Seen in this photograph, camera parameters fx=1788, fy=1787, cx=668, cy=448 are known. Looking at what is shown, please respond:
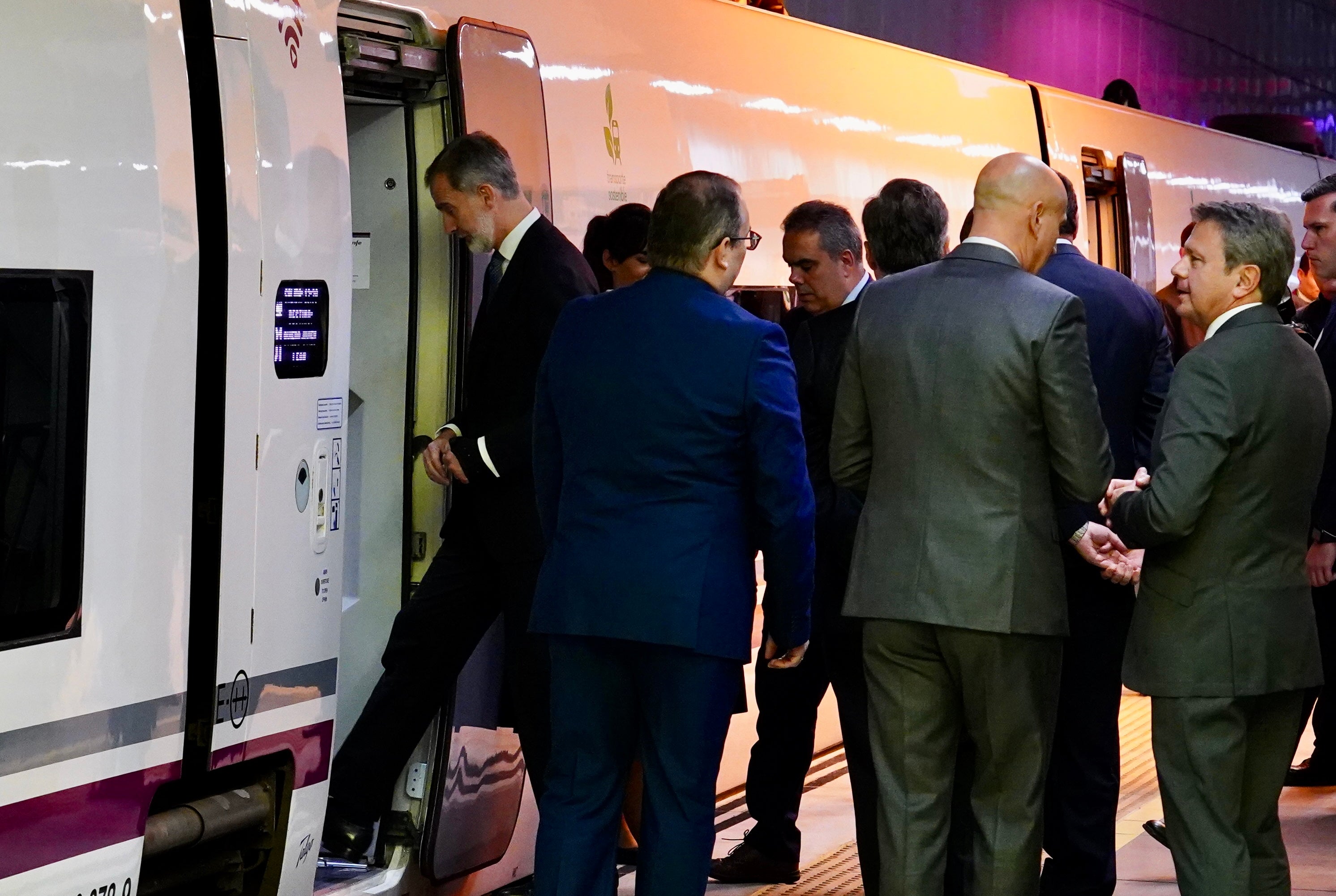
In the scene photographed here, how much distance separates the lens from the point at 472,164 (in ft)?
14.3

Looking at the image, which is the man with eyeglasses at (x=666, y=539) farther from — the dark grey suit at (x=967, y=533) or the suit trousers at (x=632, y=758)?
the dark grey suit at (x=967, y=533)

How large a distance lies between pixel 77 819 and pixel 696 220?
1.74 m

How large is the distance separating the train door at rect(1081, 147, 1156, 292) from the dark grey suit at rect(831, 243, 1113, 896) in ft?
17.1

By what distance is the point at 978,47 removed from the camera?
1183 centimetres

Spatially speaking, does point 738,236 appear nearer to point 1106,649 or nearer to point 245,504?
point 245,504

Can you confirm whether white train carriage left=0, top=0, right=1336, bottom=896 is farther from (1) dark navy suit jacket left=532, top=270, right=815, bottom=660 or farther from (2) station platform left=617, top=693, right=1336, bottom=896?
(2) station platform left=617, top=693, right=1336, bottom=896

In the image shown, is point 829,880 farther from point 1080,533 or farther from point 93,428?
point 93,428

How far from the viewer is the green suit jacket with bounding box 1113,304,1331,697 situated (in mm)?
3779

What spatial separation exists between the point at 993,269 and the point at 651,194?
72.1 inches

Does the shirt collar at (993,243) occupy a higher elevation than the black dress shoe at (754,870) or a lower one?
higher

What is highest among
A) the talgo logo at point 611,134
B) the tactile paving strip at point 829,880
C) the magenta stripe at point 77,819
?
the talgo logo at point 611,134

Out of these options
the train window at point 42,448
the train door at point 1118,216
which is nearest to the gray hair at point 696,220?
the train window at point 42,448

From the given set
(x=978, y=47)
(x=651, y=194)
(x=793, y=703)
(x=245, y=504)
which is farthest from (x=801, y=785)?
(x=978, y=47)

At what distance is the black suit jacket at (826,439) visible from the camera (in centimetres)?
455
